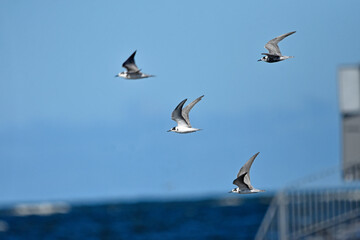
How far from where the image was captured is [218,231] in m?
74.9

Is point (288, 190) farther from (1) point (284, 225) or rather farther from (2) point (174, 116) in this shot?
(2) point (174, 116)

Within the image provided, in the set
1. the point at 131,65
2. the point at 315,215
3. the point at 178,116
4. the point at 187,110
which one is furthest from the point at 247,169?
the point at 315,215

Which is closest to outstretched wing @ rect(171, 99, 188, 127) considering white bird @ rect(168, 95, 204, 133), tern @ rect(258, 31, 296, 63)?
white bird @ rect(168, 95, 204, 133)

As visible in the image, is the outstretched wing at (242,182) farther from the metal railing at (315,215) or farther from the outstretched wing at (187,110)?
the metal railing at (315,215)

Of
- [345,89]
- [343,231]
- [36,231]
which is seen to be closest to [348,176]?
[343,231]

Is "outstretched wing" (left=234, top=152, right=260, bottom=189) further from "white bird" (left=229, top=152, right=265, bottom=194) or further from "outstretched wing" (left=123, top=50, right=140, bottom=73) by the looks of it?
"outstretched wing" (left=123, top=50, right=140, bottom=73)

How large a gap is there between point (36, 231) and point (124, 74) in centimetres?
8130

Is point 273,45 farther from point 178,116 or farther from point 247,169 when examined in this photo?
point 247,169

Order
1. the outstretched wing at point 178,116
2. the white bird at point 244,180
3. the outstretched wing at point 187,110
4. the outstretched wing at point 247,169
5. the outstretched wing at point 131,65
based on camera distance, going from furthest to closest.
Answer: the outstretched wing at point 187,110
the outstretched wing at point 178,116
the outstretched wing at point 131,65
the outstretched wing at point 247,169
the white bird at point 244,180

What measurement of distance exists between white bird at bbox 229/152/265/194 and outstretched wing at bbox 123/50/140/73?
161 cm

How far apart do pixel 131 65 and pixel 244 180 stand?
183 centimetres

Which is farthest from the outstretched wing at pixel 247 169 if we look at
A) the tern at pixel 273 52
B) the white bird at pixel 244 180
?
the tern at pixel 273 52

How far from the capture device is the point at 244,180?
361 inches

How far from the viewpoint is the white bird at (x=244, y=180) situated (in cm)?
896
